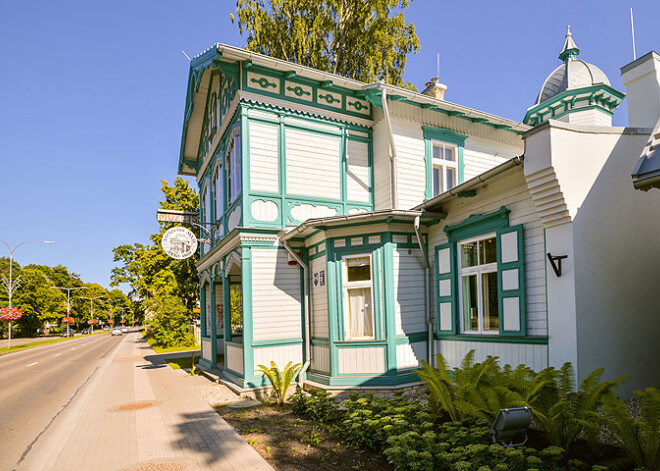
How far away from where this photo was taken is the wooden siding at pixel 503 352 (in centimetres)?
676

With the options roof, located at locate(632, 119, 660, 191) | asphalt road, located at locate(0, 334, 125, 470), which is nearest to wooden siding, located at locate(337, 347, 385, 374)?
asphalt road, located at locate(0, 334, 125, 470)

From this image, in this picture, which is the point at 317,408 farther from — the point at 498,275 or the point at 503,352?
the point at 498,275

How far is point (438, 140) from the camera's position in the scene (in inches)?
483

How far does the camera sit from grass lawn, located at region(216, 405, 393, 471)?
5.51 m

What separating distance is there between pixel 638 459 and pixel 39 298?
205ft

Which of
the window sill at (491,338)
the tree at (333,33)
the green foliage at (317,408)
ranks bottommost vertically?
the green foliage at (317,408)

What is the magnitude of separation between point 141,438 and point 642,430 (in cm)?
684

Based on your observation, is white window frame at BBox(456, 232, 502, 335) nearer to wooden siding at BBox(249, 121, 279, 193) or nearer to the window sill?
the window sill

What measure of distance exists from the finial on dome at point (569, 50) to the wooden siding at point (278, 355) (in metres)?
13.4

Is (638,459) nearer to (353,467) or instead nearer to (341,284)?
(353,467)

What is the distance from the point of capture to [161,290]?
26094 mm

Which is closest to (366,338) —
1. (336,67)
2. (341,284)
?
(341,284)

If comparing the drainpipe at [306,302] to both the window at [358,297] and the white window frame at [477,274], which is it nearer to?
the window at [358,297]

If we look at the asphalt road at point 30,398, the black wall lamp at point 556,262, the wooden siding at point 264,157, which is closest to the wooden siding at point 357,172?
the wooden siding at point 264,157
